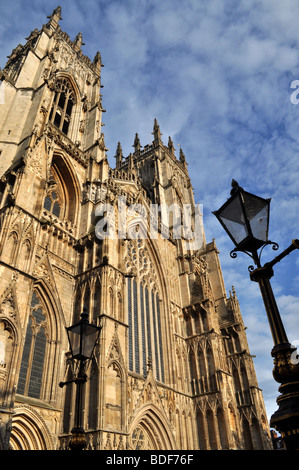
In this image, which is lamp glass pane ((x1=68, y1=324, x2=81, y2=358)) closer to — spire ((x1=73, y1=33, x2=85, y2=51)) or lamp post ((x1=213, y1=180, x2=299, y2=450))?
lamp post ((x1=213, y1=180, x2=299, y2=450))

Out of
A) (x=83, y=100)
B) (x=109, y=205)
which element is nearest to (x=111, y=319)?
(x=109, y=205)

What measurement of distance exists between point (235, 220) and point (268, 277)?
806mm

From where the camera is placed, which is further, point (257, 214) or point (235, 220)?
point (235, 220)

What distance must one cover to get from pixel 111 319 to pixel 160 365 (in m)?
7.48

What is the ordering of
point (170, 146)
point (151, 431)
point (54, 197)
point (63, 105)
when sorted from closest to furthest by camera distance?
1. point (151, 431)
2. point (54, 197)
3. point (63, 105)
4. point (170, 146)

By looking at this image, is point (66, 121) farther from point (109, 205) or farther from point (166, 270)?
point (166, 270)

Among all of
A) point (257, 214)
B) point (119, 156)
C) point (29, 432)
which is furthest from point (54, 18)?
point (257, 214)

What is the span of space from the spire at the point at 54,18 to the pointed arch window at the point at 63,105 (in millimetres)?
4920

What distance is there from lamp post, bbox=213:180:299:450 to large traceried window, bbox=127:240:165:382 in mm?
15804

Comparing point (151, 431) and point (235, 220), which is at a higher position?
point (151, 431)

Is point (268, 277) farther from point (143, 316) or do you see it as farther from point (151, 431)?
point (143, 316)

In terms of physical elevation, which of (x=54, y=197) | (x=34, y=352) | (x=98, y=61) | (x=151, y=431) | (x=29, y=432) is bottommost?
(x=29, y=432)

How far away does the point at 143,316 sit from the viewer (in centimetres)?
2147

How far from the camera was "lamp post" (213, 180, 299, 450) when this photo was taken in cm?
303
